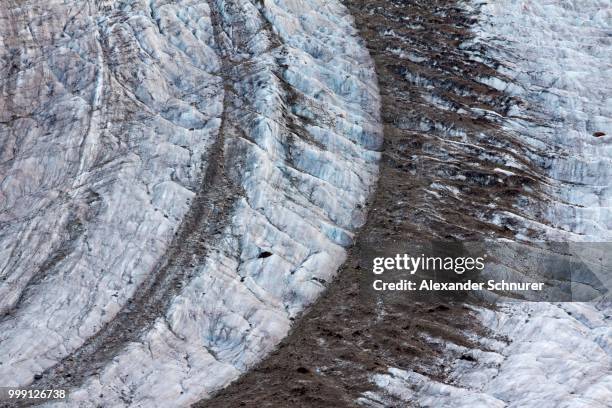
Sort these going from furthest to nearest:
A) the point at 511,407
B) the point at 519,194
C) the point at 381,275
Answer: the point at 519,194 < the point at 381,275 < the point at 511,407

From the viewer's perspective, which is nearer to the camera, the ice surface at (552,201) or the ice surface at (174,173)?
the ice surface at (552,201)

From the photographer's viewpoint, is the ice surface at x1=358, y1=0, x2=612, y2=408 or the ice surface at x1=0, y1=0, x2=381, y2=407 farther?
the ice surface at x1=0, y1=0, x2=381, y2=407

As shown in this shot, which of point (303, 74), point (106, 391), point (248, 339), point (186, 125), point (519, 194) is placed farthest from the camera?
point (303, 74)

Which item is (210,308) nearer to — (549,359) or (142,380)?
(142,380)

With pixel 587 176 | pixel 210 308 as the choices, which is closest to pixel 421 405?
pixel 210 308

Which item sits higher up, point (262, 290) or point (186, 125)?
point (186, 125)

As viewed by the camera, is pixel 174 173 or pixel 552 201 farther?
pixel 174 173

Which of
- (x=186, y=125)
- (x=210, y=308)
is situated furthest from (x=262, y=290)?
(x=186, y=125)

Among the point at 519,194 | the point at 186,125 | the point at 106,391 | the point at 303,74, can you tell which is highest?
the point at 303,74

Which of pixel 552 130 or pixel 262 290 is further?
pixel 552 130

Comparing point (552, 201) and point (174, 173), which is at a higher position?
point (552, 201)
